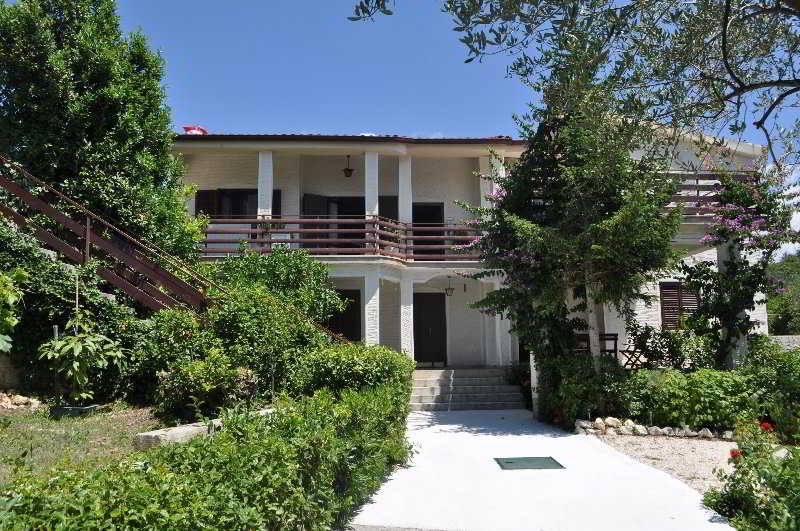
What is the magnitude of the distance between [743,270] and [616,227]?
15.6ft

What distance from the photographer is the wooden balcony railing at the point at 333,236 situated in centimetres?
1570

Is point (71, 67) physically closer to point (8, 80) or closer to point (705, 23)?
point (8, 80)

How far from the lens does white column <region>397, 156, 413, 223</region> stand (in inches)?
678

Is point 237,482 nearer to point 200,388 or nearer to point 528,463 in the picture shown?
point 528,463

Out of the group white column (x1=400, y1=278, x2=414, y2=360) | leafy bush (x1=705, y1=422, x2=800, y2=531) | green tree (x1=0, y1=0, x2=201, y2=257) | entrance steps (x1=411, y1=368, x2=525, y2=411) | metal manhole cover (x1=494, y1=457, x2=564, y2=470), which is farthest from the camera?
white column (x1=400, y1=278, x2=414, y2=360)

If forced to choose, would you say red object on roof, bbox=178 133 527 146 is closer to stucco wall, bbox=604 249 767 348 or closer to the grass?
stucco wall, bbox=604 249 767 348

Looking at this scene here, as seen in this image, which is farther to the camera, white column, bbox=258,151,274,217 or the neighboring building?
white column, bbox=258,151,274,217

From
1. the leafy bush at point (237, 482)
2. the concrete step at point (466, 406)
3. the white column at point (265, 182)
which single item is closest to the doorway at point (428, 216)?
the white column at point (265, 182)

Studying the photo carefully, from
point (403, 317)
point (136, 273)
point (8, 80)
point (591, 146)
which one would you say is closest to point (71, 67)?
point (8, 80)

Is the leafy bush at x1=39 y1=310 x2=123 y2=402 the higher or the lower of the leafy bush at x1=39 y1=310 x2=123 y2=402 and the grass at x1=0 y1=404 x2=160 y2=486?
the higher

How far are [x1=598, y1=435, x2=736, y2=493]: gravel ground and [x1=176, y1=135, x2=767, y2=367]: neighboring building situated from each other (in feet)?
17.6

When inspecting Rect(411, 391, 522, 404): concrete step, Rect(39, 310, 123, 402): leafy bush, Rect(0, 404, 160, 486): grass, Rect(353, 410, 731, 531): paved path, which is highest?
Rect(39, 310, 123, 402): leafy bush

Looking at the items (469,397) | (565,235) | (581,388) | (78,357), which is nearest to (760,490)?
(581,388)

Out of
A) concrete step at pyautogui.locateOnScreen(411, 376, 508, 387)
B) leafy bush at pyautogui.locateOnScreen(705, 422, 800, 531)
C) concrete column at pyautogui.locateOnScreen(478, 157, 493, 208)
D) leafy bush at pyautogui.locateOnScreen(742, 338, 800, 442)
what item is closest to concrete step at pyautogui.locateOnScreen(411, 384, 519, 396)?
concrete step at pyautogui.locateOnScreen(411, 376, 508, 387)
